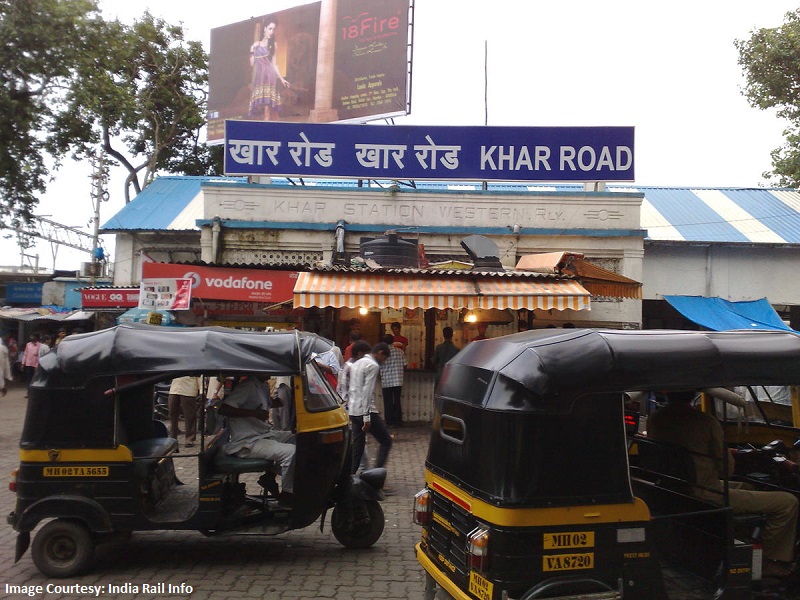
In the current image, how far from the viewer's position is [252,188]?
13.7m

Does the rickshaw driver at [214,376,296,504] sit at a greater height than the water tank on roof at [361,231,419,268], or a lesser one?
lesser

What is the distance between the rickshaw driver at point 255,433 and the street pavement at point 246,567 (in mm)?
589

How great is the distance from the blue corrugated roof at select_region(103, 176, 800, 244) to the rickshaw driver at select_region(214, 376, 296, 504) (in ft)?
31.9

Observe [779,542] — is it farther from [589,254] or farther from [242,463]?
[589,254]

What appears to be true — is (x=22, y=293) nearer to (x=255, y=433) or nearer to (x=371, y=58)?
(x=371, y=58)

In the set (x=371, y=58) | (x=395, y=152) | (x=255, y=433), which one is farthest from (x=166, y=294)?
(x=371, y=58)

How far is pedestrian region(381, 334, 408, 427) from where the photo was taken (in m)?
11.6

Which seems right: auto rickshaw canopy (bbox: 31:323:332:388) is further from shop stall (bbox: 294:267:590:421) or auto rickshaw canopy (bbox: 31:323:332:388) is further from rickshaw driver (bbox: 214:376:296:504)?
shop stall (bbox: 294:267:590:421)

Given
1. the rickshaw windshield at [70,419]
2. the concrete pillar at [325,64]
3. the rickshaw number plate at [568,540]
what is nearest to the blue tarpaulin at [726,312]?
the concrete pillar at [325,64]

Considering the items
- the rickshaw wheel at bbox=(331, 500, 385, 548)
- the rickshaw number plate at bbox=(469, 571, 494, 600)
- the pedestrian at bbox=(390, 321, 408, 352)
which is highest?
the pedestrian at bbox=(390, 321, 408, 352)

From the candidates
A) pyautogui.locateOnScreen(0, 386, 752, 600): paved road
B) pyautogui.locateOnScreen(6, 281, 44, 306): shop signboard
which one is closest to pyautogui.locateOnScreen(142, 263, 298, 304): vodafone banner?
pyautogui.locateOnScreen(0, 386, 752, 600): paved road

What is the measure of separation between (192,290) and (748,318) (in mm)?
12159

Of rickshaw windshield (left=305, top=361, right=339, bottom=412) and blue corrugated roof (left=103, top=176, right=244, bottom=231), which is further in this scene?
blue corrugated roof (left=103, top=176, right=244, bottom=231)

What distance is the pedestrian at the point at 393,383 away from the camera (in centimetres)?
1165
